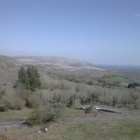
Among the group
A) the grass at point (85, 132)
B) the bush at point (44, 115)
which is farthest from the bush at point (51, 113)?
the grass at point (85, 132)

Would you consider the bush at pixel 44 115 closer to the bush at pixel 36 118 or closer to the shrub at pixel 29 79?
the bush at pixel 36 118

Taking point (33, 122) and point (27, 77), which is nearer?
point (33, 122)

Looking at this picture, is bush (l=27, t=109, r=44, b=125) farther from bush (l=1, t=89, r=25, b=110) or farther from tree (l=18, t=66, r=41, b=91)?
tree (l=18, t=66, r=41, b=91)

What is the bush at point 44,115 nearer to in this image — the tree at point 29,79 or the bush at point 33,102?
the bush at point 33,102

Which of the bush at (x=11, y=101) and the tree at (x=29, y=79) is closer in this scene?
the bush at (x=11, y=101)

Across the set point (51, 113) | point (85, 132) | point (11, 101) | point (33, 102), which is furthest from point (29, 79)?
point (85, 132)

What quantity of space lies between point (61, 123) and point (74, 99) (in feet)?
96.8

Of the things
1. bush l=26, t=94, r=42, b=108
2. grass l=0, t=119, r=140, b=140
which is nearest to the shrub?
bush l=26, t=94, r=42, b=108

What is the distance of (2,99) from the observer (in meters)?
50.4

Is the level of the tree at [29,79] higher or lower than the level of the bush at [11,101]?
higher

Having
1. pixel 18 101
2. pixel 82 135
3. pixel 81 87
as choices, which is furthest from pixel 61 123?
pixel 81 87

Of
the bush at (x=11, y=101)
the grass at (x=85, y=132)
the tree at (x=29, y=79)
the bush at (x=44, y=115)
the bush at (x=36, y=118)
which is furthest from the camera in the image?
the tree at (x=29, y=79)

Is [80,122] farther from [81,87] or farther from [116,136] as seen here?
[81,87]

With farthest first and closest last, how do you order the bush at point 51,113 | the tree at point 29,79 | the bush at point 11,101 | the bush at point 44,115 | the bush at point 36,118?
the tree at point 29,79, the bush at point 11,101, the bush at point 51,113, the bush at point 44,115, the bush at point 36,118
